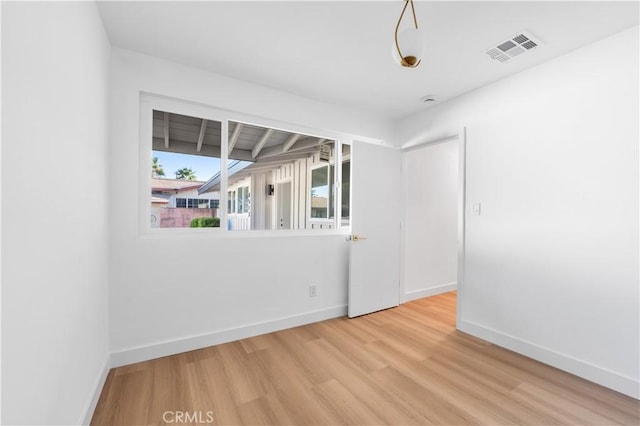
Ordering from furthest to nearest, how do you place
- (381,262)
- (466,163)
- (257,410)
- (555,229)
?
(381,262) < (466,163) < (555,229) < (257,410)

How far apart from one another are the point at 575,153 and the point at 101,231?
3.61m

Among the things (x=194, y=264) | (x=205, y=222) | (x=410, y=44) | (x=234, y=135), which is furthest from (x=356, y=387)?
(x=234, y=135)

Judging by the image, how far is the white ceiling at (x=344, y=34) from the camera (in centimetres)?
184

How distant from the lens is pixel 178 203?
2574 millimetres

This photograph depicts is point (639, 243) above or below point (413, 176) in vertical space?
below

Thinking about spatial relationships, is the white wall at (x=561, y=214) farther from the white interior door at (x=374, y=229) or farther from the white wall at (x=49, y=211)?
the white wall at (x=49, y=211)

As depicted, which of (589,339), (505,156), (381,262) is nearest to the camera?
(589,339)

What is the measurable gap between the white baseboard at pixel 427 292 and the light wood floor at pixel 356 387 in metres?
1.22

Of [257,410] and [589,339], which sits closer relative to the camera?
[257,410]

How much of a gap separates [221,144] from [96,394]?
83.1 inches

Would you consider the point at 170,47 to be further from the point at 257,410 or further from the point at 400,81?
the point at 257,410

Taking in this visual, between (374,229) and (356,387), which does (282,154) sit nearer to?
(374,229)

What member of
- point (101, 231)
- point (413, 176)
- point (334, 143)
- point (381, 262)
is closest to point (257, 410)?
point (101, 231)

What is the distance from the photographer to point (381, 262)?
361 cm
